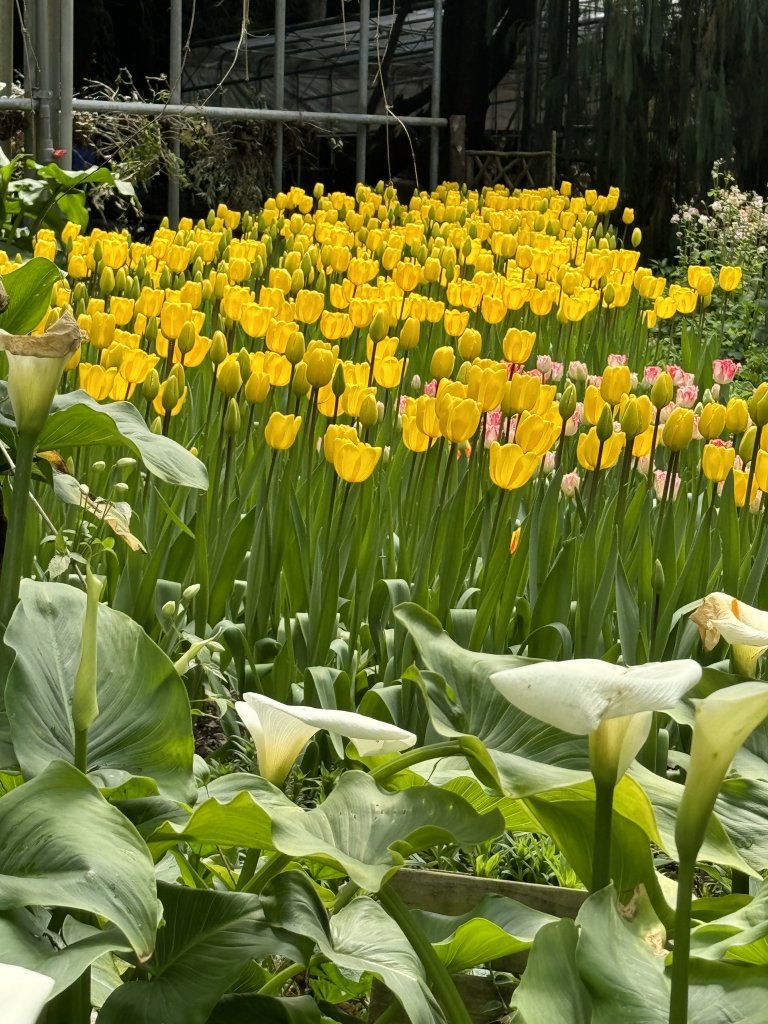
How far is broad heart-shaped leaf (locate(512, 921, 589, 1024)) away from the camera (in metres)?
0.86

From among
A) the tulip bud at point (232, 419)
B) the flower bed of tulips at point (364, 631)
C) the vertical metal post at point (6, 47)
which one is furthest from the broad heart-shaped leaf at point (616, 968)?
the vertical metal post at point (6, 47)

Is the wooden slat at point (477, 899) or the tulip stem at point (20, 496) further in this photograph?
the wooden slat at point (477, 899)

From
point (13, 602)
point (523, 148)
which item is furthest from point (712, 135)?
point (13, 602)

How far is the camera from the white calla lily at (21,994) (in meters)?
0.56

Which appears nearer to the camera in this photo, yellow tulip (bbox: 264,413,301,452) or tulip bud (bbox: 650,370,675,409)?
yellow tulip (bbox: 264,413,301,452)

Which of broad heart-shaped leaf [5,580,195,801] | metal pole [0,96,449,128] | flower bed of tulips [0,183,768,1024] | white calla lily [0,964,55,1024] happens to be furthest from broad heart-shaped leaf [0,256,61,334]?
metal pole [0,96,449,128]

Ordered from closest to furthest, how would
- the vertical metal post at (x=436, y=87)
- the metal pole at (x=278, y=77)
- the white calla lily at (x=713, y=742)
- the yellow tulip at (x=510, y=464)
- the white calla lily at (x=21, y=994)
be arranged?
the white calla lily at (x=21, y=994) < the white calla lily at (x=713, y=742) < the yellow tulip at (x=510, y=464) < the metal pole at (x=278, y=77) < the vertical metal post at (x=436, y=87)

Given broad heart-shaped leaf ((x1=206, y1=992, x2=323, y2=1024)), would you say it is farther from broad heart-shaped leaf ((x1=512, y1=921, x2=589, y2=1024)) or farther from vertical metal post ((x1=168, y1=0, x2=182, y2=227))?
vertical metal post ((x1=168, y1=0, x2=182, y2=227))

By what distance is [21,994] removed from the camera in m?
0.57

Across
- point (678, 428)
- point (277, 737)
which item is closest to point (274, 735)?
point (277, 737)

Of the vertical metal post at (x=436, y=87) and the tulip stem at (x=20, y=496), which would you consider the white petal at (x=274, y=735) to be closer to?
the tulip stem at (x=20, y=496)

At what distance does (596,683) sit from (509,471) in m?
1.52

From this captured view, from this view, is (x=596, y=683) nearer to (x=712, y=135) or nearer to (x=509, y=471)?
(x=509, y=471)

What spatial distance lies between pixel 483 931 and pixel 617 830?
15 centimetres
